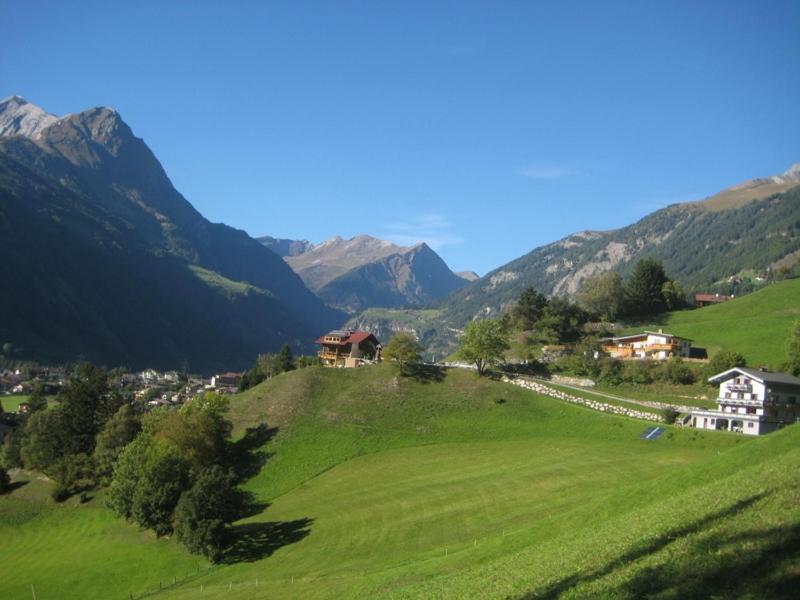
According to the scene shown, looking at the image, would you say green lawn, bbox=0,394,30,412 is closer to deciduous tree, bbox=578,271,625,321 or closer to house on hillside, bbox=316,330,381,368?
house on hillside, bbox=316,330,381,368

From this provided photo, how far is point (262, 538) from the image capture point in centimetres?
4853

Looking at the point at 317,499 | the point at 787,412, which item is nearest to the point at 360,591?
the point at 317,499

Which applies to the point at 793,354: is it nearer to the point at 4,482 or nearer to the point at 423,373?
the point at 423,373

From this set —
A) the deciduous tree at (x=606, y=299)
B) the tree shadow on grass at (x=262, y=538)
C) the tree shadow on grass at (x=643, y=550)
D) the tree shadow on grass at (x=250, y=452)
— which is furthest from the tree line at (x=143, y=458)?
the deciduous tree at (x=606, y=299)

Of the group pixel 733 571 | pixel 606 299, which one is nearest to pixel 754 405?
pixel 733 571

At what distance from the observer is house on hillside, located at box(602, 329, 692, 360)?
9238 cm

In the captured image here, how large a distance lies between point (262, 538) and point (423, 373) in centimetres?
4257

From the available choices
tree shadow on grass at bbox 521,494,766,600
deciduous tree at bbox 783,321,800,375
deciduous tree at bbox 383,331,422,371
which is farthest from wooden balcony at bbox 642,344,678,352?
tree shadow on grass at bbox 521,494,766,600

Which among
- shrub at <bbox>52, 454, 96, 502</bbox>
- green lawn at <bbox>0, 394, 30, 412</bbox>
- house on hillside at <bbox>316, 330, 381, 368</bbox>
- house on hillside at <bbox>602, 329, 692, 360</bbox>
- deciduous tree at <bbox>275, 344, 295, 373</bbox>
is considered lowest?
green lawn at <bbox>0, 394, 30, 412</bbox>

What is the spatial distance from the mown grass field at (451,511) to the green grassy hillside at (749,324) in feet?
A: 112

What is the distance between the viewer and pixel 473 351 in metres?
87.0

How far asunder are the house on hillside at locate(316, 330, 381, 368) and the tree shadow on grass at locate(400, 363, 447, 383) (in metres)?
14.3

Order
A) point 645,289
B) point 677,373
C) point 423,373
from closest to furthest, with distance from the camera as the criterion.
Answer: point 677,373 < point 423,373 < point 645,289

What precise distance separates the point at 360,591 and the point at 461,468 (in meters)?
27.8
